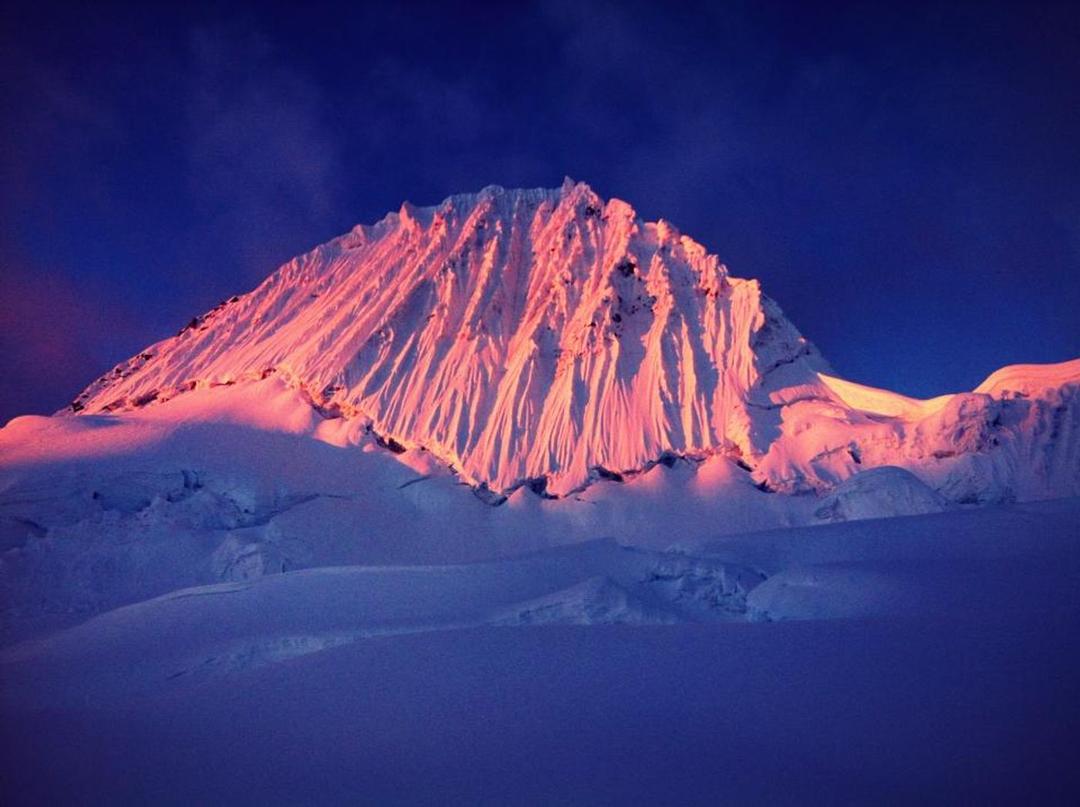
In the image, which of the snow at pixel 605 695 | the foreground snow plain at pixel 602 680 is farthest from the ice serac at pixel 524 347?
the snow at pixel 605 695

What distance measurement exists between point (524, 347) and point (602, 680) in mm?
19167

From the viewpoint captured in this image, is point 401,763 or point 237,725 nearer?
point 401,763

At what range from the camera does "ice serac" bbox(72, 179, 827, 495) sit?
20.0 meters

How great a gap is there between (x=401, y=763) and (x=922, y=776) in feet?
6.11

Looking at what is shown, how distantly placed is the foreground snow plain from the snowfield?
23mm

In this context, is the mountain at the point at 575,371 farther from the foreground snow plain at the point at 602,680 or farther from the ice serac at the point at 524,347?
the foreground snow plain at the point at 602,680

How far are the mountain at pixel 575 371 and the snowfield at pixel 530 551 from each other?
11 centimetres

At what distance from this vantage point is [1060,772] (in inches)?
92.4

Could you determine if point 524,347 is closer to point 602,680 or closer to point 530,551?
point 530,551

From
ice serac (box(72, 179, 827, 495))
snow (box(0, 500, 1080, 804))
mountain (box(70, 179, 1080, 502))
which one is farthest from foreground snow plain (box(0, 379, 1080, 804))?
ice serac (box(72, 179, 827, 495))

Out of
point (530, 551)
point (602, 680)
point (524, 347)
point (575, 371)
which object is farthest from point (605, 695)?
point (524, 347)

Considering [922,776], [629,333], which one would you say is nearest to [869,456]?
[629,333]

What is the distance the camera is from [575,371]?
70.6 ft

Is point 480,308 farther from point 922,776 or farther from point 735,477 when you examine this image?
point 922,776
